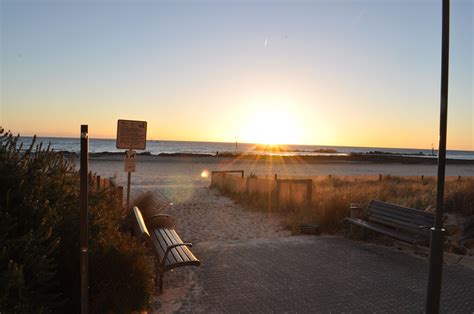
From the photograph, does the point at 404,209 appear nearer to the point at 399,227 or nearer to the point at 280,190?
the point at 399,227

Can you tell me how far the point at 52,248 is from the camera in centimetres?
340

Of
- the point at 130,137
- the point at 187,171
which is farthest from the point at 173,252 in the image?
the point at 187,171

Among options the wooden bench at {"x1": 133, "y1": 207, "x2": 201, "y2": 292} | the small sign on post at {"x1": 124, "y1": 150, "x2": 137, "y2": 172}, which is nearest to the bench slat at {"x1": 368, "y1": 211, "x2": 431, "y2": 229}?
the wooden bench at {"x1": 133, "y1": 207, "x2": 201, "y2": 292}

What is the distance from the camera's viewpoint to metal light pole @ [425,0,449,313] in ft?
12.3

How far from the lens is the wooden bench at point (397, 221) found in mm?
6812

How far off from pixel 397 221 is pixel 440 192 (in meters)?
3.81

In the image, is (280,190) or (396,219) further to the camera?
(280,190)

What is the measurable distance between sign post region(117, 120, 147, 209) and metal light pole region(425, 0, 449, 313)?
22.1ft

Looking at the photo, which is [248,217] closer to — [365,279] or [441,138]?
[365,279]

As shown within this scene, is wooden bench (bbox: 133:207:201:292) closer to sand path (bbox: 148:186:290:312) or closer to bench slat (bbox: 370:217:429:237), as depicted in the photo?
sand path (bbox: 148:186:290:312)

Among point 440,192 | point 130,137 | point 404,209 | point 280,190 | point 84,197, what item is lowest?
point 280,190

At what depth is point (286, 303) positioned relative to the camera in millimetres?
4730

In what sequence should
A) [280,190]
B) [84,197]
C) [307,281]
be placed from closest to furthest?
[84,197] → [307,281] → [280,190]

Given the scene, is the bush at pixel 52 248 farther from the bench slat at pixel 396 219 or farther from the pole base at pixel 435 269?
the bench slat at pixel 396 219
